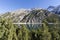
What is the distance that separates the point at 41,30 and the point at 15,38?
7884mm

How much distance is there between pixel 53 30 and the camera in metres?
42.7

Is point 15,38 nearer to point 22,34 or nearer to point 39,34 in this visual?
point 22,34

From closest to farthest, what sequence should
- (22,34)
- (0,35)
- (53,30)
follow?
(0,35) < (22,34) < (53,30)

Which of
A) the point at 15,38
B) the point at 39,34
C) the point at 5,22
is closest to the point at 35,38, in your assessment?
the point at 39,34

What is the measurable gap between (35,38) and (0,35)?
1226cm

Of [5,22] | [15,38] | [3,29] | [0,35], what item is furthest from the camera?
[15,38]

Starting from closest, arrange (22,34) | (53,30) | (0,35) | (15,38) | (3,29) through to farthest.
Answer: (0,35) < (3,29) < (15,38) < (22,34) < (53,30)

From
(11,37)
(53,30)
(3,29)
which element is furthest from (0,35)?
(53,30)

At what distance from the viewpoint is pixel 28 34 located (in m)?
39.4

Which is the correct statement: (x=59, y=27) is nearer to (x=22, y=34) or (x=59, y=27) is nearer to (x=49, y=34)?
(x=49, y=34)

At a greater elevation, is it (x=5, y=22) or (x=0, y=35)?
(x=5, y=22)

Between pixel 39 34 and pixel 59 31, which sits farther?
pixel 59 31

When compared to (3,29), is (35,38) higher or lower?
lower

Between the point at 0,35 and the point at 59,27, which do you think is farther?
the point at 59,27
